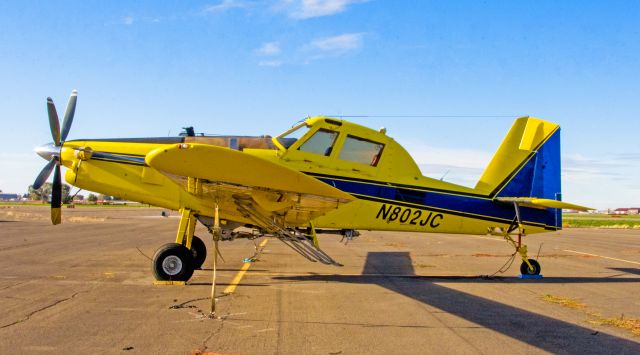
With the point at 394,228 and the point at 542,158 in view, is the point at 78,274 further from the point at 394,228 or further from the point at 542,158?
the point at 542,158

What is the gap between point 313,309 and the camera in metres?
7.25

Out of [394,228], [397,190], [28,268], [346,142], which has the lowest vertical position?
[28,268]

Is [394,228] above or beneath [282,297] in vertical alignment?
above

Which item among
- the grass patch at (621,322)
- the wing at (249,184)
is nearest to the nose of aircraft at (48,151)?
the wing at (249,184)

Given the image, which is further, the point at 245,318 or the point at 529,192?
the point at 529,192

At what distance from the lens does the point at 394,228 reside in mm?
10516

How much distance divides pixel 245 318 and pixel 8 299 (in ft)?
11.7

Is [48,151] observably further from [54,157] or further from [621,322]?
[621,322]

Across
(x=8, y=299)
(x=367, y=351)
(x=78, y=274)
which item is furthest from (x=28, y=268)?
(x=367, y=351)

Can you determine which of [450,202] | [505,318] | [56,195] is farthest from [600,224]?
Answer: [56,195]

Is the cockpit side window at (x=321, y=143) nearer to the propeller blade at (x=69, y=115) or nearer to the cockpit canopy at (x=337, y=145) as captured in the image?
the cockpit canopy at (x=337, y=145)

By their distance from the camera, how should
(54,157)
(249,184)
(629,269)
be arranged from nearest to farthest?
(249,184), (54,157), (629,269)

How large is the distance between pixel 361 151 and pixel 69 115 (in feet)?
→ 19.5

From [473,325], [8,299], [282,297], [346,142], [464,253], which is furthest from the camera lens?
[464,253]
